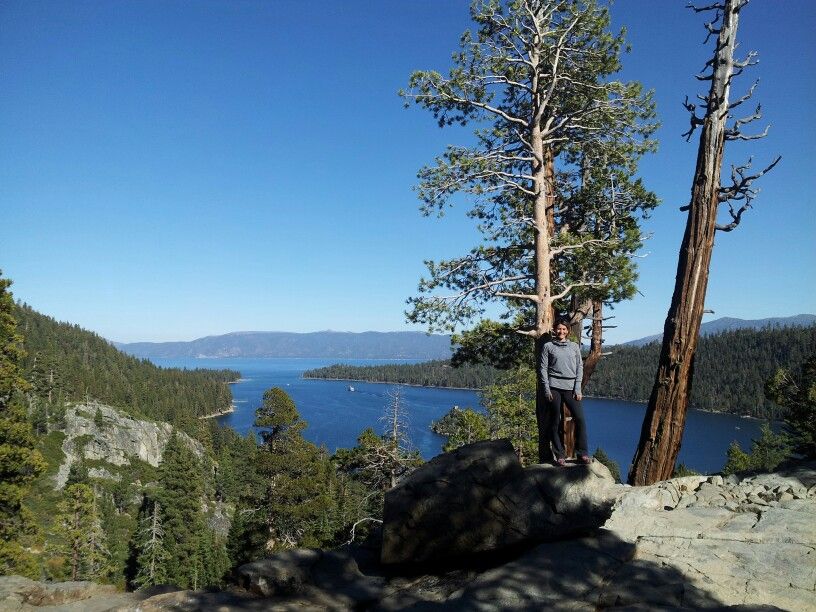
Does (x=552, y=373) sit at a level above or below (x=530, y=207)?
below

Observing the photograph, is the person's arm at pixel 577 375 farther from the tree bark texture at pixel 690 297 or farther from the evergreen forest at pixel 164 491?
the evergreen forest at pixel 164 491

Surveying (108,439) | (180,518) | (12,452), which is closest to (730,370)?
(180,518)

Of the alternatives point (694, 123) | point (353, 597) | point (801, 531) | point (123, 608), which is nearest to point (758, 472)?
point (801, 531)

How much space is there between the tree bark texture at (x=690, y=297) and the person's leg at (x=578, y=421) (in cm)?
292

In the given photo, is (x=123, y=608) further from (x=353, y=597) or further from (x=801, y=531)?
(x=801, y=531)

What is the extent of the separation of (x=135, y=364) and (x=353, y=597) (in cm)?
17803

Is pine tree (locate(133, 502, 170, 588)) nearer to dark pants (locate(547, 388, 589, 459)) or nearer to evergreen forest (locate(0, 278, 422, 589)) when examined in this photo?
evergreen forest (locate(0, 278, 422, 589))

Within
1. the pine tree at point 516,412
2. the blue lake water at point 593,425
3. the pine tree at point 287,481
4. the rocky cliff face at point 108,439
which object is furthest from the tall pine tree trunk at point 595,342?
the rocky cliff face at point 108,439

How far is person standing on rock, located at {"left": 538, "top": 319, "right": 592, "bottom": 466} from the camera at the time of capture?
7301 mm

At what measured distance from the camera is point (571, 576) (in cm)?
494

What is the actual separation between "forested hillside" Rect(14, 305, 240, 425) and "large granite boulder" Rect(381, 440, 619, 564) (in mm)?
94708

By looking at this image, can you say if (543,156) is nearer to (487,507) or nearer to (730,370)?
(487,507)

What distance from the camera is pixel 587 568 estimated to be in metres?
5.05

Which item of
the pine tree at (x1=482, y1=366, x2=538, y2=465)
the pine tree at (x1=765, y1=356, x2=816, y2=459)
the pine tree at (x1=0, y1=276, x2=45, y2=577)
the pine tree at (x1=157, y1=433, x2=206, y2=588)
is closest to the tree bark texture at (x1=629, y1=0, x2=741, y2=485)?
the pine tree at (x1=765, y1=356, x2=816, y2=459)
